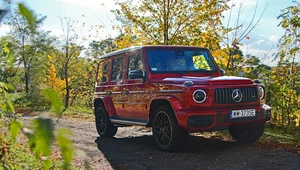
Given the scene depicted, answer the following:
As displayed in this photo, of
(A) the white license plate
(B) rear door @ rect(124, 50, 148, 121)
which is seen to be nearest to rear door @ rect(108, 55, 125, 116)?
(B) rear door @ rect(124, 50, 148, 121)

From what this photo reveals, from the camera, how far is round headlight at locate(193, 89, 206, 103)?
18.6 ft

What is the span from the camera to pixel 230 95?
19.4ft

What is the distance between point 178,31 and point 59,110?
34.9 ft

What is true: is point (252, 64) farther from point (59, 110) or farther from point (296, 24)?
point (59, 110)

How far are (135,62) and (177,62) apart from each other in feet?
2.86

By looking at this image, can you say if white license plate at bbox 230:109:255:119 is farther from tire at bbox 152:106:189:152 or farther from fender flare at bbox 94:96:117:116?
fender flare at bbox 94:96:117:116

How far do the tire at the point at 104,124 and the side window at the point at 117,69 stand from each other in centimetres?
86

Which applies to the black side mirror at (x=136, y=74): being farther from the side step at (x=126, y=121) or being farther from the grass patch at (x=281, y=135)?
the grass patch at (x=281, y=135)

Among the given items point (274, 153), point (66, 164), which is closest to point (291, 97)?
point (274, 153)

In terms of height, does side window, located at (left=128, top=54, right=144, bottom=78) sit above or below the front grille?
above

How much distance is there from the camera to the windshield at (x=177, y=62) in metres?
7.01

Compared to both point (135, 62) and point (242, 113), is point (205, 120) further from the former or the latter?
point (135, 62)

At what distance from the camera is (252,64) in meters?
10.2

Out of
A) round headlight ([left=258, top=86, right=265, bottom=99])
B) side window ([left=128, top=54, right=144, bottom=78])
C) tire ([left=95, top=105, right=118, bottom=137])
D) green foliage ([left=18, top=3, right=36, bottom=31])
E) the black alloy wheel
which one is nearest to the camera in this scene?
green foliage ([left=18, top=3, right=36, bottom=31])
